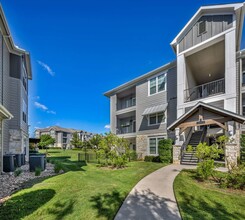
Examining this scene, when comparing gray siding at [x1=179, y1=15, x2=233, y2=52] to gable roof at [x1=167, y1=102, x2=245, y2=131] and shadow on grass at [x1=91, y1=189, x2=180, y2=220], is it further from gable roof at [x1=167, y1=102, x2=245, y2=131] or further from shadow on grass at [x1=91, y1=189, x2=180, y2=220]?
shadow on grass at [x1=91, y1=189, x2=180, y2=220]

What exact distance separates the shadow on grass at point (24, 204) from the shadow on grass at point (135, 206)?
69.3 inches

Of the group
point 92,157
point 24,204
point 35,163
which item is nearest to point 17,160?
point 35,163

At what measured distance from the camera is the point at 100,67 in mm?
30047

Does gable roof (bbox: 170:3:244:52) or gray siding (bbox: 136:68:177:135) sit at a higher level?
gable roof (bbox: 170:3:244:52)

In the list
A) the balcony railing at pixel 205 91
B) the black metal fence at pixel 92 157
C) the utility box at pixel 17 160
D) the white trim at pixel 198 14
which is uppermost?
the white trim at pixel 198 14

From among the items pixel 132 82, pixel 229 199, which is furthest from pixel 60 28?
pixel 229 199

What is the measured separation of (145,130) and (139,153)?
2653 millimetres

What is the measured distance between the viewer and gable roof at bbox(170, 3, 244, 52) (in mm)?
13025

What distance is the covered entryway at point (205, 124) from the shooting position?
38.4ft

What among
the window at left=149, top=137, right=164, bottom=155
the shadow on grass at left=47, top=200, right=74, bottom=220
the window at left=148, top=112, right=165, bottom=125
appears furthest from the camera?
the window at left=148, top=112, right=165, bottom=125

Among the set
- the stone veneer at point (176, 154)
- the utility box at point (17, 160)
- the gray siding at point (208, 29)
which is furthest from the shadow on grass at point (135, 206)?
the gray siding at point (208, 29)

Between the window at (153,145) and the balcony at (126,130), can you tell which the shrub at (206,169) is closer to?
the window at (153,145)

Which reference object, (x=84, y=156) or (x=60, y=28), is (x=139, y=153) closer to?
(x=84, y=156)

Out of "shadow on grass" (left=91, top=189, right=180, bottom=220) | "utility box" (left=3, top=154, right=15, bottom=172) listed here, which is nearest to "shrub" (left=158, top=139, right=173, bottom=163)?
"shadow on grass" (left=91, top=189, right=180, bottom=220)
